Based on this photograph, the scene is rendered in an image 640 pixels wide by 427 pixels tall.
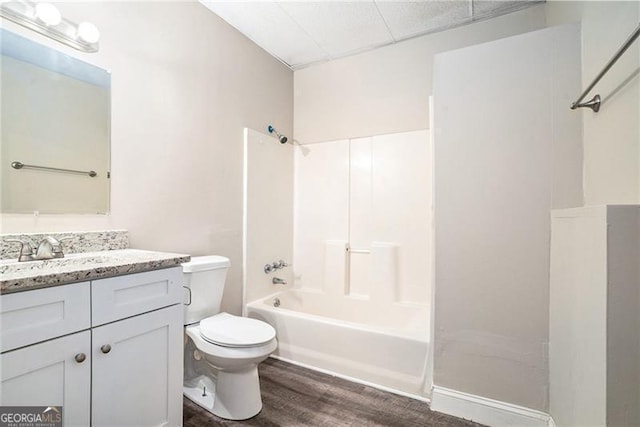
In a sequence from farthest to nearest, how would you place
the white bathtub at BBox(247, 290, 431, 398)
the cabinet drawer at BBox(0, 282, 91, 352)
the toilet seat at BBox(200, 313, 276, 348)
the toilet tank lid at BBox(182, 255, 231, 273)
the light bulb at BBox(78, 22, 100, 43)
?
the white bathtub at BBox(247, 290, 431, 398) → the toilet tank lid at BBox(182, 255, 231, 273) → the toilet seat at BBox(200, 313, 276, 348) → the light bulb at BBox(78, 22, 100, 43) → the cabinet drawer at BBox(0, 282, 91, 352)

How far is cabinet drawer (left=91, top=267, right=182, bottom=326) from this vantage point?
1034 millimetres

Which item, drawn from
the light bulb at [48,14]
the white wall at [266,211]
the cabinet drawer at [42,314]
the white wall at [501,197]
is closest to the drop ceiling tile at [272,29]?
the white wall at [266,211]

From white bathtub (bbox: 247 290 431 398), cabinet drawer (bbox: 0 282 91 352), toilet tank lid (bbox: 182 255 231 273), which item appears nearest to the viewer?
cabinet drawer (bbox: 0 282 91 352)

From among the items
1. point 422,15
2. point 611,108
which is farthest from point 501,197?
point 422,15

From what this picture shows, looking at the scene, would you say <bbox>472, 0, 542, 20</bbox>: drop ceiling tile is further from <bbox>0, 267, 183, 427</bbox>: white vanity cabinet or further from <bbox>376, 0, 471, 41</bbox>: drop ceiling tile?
<bbox>0, 267, 183, 427</bbox>: white vanity cabinet

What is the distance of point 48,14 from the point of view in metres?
1.30

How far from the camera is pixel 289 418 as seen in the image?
1.61 m

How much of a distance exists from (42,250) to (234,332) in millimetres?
936

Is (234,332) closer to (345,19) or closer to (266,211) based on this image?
(266,211)

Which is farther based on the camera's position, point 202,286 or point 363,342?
point 363,342

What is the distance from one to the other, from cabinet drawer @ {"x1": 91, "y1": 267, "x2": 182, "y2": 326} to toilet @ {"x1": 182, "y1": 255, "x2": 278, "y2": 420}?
1.05 feet

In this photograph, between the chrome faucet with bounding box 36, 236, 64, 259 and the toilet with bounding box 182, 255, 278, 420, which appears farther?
the toilet with bounding box 182, 255, 278, 420

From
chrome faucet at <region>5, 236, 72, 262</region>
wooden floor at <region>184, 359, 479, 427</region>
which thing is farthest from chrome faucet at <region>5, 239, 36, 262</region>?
wooden floor at <region>184, 359, 479, 427</region>

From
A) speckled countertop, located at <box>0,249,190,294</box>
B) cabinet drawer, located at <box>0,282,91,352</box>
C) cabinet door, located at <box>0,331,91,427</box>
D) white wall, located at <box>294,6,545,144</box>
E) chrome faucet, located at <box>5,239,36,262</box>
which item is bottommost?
cabinet door, located at <box>0,331,91,427</box>
